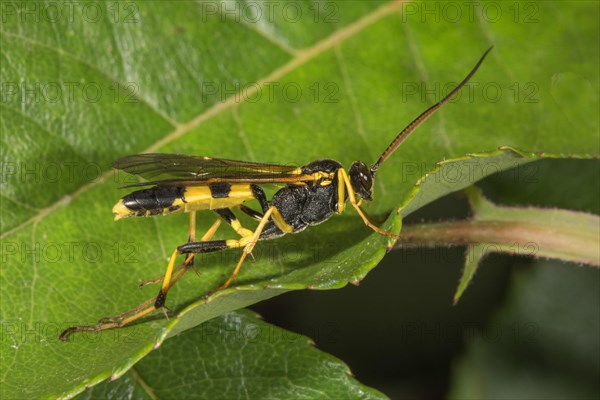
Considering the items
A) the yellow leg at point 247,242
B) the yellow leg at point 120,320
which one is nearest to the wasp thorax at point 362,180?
the yellow leg at point 247,242

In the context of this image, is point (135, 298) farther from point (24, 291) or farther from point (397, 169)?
point (397, 169)

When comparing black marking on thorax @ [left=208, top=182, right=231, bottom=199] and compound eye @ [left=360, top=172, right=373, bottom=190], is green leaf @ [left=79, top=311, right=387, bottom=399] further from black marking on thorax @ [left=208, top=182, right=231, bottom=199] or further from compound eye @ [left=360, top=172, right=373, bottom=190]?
compound eye @ [left=360, top=172, right=373, bottom=190]

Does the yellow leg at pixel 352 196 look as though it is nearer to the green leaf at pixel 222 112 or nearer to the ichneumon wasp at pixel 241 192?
the ichneumon wasp at pixel 241 192

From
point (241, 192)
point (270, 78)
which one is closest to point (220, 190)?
point (241, 192)

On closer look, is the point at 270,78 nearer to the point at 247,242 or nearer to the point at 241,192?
the point at 241,192

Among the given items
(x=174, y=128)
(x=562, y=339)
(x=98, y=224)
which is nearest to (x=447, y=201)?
(x=562, y=339)

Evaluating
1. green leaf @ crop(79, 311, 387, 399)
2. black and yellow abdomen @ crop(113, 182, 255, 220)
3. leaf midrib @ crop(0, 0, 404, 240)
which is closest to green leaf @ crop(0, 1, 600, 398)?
leaf midrib @ crop(0, 0, 404, 240)
